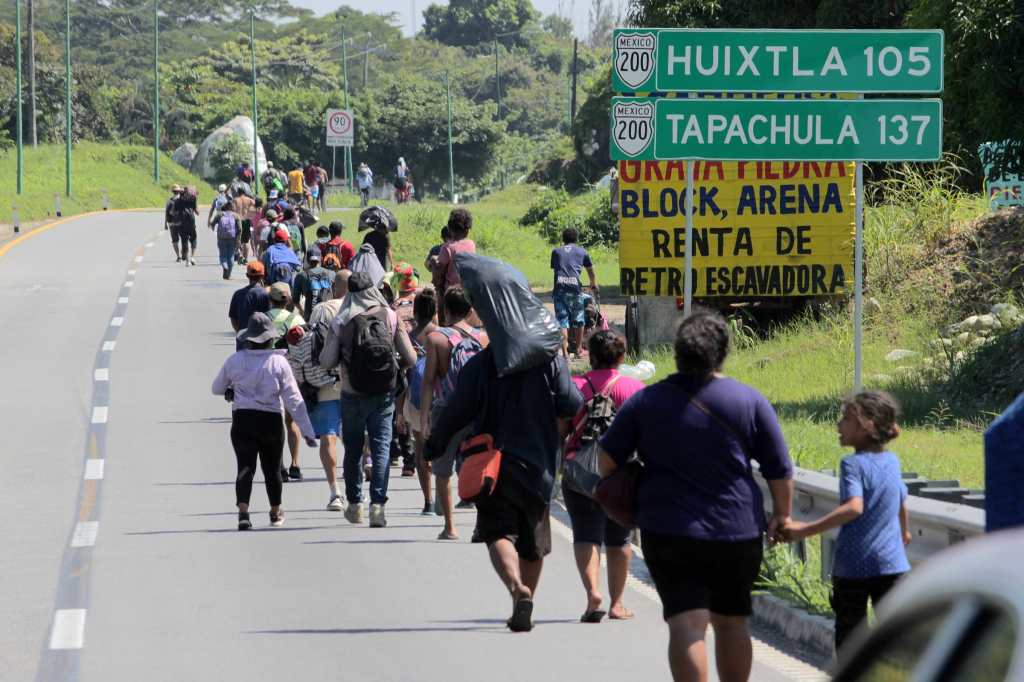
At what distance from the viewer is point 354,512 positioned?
40.8 feet

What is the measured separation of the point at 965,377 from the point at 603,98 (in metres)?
43.3

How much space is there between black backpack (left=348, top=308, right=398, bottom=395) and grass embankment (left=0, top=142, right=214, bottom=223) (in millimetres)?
49557

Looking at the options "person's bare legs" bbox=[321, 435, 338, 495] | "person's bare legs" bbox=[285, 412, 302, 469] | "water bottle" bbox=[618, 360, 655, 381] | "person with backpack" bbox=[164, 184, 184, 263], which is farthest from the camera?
"person with backpack" bbox=[164, 184, 184, 263]

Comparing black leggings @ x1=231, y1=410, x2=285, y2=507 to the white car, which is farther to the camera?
black leggings @ x1=231, y1=410, x2=285, y2=507

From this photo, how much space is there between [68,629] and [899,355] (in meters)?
12.1

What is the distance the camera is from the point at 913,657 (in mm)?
2432

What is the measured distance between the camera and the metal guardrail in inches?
292

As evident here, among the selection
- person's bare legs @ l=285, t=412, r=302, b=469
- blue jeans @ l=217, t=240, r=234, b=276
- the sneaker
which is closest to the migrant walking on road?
the sneaker

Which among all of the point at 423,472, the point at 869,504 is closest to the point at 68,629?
the point at 423,472

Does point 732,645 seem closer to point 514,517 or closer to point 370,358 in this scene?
point 514,517

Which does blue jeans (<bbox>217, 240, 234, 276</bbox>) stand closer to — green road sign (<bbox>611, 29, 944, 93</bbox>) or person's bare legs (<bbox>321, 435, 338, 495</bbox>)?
person's bare legs (<bbox>321, 435, 338, 495</bbox>)

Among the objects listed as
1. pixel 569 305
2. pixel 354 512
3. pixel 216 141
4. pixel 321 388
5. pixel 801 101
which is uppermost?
pixel 216 141

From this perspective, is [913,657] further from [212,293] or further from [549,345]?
[212,293]

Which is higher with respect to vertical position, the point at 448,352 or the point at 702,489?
the point at 448,352
